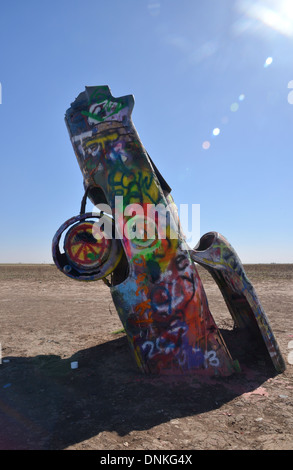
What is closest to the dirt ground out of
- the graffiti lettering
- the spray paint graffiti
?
the spray paint graffiti

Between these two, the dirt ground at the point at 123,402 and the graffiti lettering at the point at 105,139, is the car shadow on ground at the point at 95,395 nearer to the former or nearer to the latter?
the dirt ground at the point at 123,402

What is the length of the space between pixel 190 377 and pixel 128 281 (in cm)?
160

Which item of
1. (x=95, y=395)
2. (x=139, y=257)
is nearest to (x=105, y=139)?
(x=139, y=257)

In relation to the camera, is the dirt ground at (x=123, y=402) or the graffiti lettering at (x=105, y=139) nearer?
the dirt ground at (x=123, y=402)

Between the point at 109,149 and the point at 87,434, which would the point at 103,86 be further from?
the point at 87,434

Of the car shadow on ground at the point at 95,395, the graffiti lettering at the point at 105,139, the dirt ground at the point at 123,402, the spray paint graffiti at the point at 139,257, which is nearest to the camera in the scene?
the dirt ground at the point at 123,402

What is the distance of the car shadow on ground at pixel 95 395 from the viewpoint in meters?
3.29

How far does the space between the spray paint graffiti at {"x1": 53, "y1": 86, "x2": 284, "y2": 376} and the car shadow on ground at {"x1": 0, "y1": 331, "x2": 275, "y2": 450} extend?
0.34 m

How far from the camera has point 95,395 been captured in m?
4.10

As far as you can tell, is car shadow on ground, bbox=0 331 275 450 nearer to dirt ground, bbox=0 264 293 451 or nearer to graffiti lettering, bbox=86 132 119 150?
dirt ground, bbox=0 264 293 451

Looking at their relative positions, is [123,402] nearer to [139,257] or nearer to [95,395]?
[95,395]

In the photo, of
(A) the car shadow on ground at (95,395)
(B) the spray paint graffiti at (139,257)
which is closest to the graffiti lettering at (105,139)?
(B) the spray paint graffiti at (139,257)

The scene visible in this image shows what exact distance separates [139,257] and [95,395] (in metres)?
1.93

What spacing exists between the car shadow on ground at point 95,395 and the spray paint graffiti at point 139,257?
0.34 m
